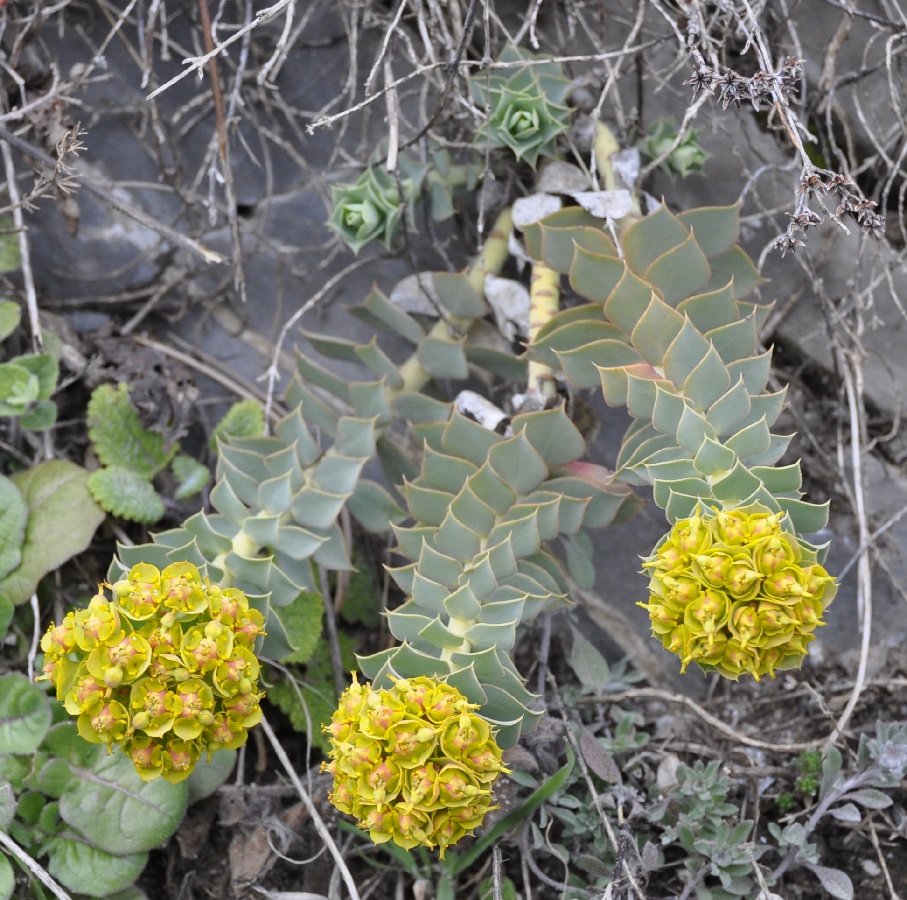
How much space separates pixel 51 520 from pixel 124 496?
0.14m

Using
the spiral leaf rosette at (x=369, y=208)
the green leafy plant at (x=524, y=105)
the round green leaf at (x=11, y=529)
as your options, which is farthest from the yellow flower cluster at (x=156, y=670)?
the green leafy plant at (x=524, y=105)

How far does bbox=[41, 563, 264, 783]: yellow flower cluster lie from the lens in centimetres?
122

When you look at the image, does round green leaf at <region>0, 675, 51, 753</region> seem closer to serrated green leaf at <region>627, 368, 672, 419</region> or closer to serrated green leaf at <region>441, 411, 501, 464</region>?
serrated green leaf at <region>441, 411, 501, 464</region>

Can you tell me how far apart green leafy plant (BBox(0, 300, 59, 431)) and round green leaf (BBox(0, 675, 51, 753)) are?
50 cm

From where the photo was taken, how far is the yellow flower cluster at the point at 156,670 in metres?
1.22

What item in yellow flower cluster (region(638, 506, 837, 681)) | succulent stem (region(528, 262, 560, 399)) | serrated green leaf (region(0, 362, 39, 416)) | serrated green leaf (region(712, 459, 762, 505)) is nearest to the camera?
yellow flower cluster (region(638, 506, 837, 681))

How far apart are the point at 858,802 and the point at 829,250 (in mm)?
1099

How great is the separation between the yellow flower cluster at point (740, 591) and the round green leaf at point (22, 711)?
3.56 feet

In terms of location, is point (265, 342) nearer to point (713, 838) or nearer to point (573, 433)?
point (573, 433)

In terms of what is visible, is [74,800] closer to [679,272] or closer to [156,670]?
[156,670]

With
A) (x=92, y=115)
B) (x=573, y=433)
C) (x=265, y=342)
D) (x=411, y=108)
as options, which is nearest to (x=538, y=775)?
(x=573, y=433)

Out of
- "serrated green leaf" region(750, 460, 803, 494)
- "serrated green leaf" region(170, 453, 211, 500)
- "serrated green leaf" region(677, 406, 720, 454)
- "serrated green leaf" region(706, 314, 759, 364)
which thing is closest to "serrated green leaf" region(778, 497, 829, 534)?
"serrated green leaf" region(750, 460, 803, 494)

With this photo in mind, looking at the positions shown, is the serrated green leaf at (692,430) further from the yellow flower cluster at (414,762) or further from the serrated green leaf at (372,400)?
the serrated green leaf at (372,400)

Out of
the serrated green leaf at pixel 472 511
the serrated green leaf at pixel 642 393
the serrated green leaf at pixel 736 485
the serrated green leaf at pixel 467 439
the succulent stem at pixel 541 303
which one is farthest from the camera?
the succulent stem at pixel 541 303
